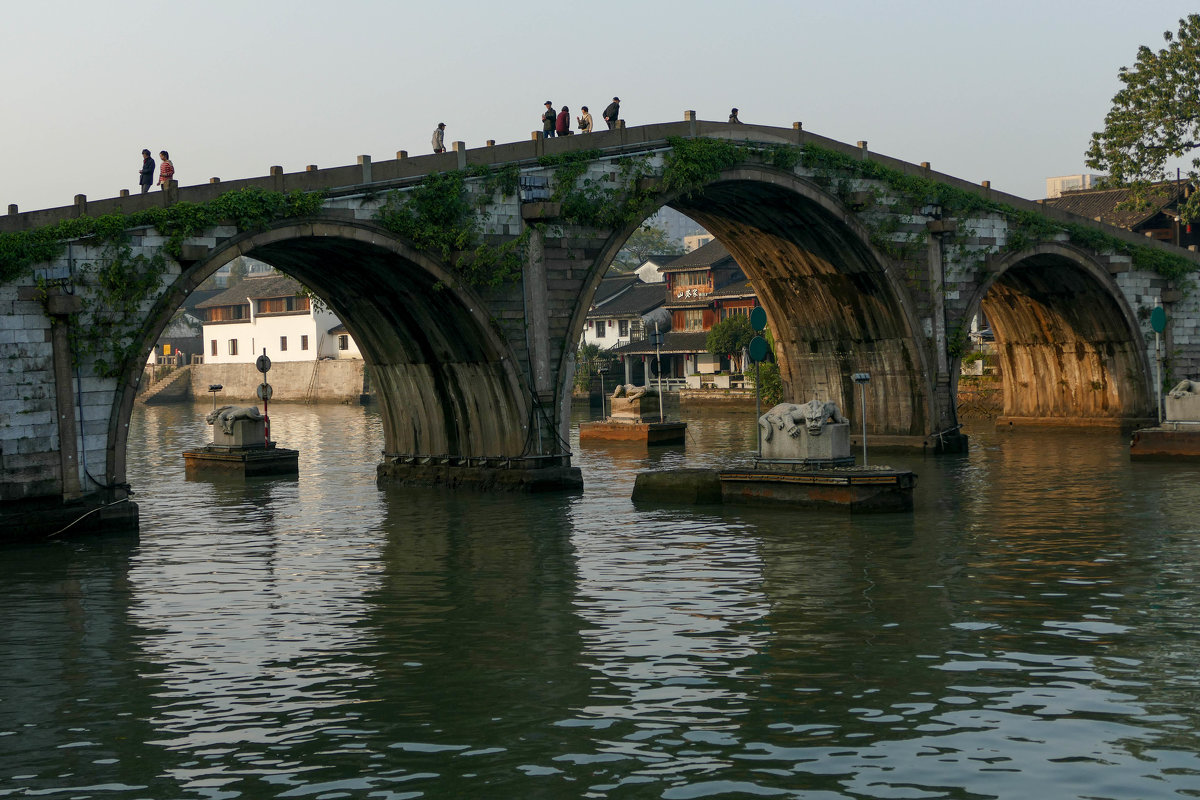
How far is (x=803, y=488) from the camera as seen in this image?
29172mm

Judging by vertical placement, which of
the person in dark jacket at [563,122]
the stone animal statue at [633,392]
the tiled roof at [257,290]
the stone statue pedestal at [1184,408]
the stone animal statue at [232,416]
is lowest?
the stone statue pedestal at [1184,408]

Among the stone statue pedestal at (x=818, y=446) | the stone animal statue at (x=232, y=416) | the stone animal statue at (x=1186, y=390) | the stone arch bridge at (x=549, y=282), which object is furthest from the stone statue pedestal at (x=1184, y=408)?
the stone animal statue at (x=232, y=416)

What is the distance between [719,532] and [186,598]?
34.1ft

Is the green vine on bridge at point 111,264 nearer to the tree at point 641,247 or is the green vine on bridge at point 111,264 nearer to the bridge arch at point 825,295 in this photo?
the bridge arch at point 825,295

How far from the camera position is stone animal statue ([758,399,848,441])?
28984 mm

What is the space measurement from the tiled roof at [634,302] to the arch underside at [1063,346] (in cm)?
3807

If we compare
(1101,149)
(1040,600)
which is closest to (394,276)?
(1040,600)

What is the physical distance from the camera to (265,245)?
3006 centimetres

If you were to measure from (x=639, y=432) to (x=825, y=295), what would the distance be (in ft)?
31.4

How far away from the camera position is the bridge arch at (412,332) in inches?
1238

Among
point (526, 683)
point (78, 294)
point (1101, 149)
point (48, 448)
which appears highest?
point (1101, 149)

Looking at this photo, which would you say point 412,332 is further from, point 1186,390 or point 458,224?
point 1186,390

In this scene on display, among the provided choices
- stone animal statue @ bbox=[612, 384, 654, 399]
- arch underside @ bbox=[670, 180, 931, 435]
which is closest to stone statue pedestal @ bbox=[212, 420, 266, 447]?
arch underside @ bbox=[670, 180, 931, 435]

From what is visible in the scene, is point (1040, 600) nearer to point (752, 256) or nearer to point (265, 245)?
point (265, 245)
